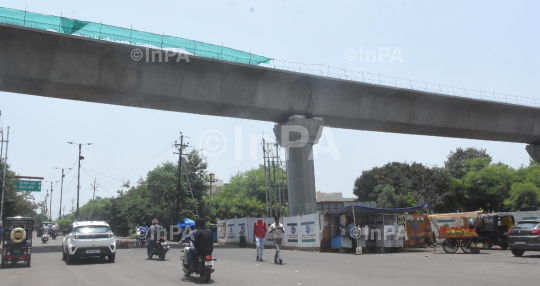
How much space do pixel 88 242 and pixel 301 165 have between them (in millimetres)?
14611

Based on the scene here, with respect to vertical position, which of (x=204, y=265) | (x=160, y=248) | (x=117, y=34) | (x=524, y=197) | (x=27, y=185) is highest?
(x=117, y=34)

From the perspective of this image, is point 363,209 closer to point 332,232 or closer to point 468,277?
point 332,232

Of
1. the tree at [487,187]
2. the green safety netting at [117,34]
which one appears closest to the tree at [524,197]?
the tree at [487,187]

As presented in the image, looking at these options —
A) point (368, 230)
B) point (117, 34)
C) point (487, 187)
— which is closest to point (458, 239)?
point (368, 230)

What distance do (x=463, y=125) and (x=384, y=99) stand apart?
6846mm

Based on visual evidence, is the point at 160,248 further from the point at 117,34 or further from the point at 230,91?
the point at 117,34

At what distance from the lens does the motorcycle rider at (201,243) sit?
9930 millimetres

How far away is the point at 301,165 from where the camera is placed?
87.8 feet

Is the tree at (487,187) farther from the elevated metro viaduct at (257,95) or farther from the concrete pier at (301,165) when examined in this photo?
the concrete pier at (301,165)

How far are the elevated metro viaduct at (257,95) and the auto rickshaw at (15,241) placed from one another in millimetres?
7697

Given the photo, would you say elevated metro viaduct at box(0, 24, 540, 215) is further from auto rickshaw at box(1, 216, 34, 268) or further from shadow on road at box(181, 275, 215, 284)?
shadow on road at box(181, 275, 215, 284)

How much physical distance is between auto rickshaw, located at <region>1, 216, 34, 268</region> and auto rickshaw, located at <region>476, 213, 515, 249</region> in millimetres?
21591

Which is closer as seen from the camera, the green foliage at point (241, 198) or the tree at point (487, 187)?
the tree at point (487, 187)

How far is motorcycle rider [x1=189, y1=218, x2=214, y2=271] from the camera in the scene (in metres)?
9.93
